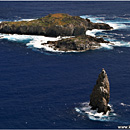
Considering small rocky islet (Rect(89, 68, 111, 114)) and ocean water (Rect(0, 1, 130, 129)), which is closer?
ocean water (Rect(0, 1, 130, 129))

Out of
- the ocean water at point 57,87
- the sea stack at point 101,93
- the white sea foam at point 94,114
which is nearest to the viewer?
the ocean water at point 57,87

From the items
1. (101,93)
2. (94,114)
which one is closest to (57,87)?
(94,114)

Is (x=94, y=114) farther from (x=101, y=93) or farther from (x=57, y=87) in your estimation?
(x=57, y=87)

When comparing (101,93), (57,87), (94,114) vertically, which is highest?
(101,93)

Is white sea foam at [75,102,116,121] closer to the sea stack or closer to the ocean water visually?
the ocean water

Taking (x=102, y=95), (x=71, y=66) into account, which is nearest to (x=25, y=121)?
(x=102, y=95)

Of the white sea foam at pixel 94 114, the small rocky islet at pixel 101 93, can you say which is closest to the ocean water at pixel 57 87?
the white sea foam at pixel 94 114

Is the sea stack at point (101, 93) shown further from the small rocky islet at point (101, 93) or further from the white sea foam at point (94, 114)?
the white sea foam at point (94, 114)

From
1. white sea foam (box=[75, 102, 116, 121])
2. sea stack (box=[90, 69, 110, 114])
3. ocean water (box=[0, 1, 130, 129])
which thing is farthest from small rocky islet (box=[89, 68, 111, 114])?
ocean water (box=[0, 1, 130, 129])
